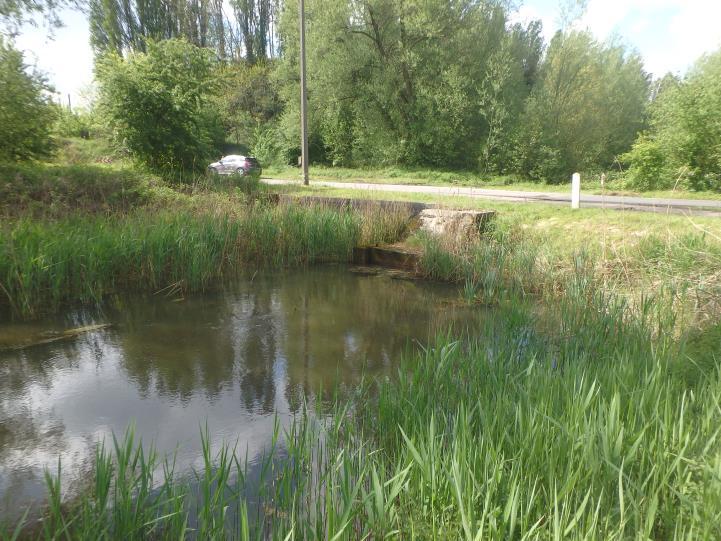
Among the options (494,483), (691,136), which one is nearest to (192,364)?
(494,483)

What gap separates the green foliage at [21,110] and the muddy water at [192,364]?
6.58 metres

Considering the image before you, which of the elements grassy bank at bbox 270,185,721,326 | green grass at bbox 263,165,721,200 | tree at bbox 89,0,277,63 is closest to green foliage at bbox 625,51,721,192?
green grass at bbox 263,165,721,200

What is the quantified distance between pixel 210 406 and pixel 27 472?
1.44 meters

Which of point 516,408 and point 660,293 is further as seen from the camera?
point 660,293

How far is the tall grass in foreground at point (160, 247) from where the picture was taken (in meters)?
7.22

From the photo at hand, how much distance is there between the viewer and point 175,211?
9930mm

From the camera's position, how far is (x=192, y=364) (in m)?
5.71

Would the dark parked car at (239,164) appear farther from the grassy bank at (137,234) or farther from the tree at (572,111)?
the tree at (572,111)

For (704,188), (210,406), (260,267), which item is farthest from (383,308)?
(704,188)

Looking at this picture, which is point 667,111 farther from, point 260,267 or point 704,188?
point 260,267

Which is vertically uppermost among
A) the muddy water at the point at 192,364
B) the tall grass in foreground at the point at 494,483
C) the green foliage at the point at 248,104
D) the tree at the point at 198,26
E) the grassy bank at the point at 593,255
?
the tree at the point at 198,26

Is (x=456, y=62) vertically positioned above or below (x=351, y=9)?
below

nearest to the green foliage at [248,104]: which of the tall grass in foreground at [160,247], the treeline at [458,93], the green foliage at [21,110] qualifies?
the treeline at [458,93]

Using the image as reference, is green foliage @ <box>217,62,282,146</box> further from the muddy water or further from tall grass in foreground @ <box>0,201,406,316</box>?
the muddy water
